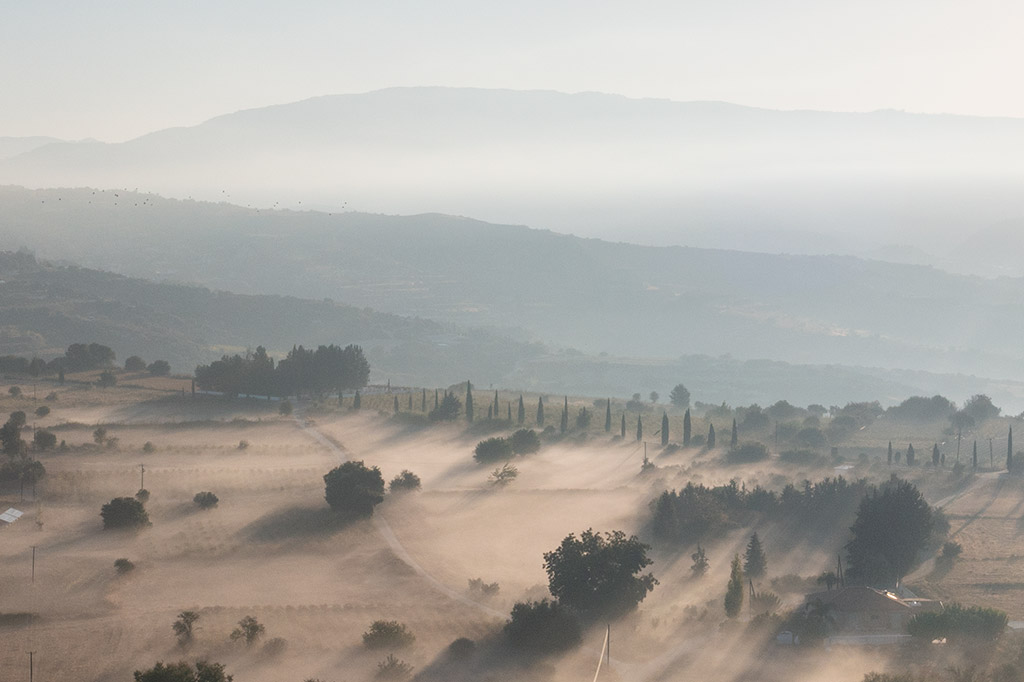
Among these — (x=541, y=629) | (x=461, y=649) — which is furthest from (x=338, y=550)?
(x=541, y=629)

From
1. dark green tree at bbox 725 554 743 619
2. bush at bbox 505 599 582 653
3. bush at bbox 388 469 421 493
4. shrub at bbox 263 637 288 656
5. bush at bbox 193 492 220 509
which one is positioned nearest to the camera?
shrub at bbox 263 637 288 656

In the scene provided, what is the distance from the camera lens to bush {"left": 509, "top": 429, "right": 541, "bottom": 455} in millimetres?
69062

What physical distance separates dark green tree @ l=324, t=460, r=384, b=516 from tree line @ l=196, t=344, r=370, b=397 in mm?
32562

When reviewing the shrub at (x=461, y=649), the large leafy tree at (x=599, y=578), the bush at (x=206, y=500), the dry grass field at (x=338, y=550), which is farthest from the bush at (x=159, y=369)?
the shrub at (x=461, y=649)

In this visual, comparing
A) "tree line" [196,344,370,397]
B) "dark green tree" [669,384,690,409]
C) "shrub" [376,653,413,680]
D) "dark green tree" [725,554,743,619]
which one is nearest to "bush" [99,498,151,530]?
"shrub" [376,653,413,680]

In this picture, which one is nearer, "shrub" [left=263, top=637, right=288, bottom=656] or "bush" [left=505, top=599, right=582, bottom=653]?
"shrub" [left=263, top=637, right=288, bottom=656]

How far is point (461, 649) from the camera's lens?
113ft

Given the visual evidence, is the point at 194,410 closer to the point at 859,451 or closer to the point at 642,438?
the point at 642,438

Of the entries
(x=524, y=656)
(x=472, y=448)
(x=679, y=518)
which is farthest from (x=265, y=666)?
(x=472, y=448)

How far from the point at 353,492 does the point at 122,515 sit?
426 inches

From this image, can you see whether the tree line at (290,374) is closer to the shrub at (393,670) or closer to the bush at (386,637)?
the bush at (386,637)

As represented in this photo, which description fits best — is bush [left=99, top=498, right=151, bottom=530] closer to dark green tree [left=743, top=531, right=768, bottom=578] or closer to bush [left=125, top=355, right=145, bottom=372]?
dark green tree [left=743, top=531, right=768, bottom=578]

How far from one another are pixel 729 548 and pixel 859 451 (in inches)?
1403

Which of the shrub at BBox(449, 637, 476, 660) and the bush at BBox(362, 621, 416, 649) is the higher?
the bush at BBox(362, 621, 416, 649)
